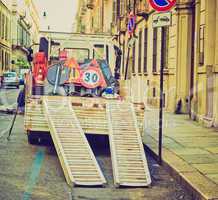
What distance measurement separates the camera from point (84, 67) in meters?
11.9

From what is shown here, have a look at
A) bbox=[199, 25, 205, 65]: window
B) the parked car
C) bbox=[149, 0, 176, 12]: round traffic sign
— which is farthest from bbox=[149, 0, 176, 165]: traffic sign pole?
the parked car

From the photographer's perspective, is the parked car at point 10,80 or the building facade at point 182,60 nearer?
the building facade at point 182,60

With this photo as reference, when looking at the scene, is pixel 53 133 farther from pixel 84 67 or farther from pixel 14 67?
pixel 14 67

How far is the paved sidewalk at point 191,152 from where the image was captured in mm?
6617

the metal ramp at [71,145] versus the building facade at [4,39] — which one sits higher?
the building facade at [4,39]

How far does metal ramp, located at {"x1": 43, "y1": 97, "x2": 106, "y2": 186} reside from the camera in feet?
22.8

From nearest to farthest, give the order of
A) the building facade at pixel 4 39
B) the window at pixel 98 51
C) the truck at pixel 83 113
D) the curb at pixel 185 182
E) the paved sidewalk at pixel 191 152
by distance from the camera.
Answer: the curb at pixel 185 182 → the paved sidewalk at pixel 191 152 → the truck at pixel 83 113 → the window at pixel 98 51 → the building facade at pixel 4 39

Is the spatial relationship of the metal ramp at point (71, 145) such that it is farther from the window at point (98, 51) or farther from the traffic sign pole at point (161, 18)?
the window at point (98, 51)

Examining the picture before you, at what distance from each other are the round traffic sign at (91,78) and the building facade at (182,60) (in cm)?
81

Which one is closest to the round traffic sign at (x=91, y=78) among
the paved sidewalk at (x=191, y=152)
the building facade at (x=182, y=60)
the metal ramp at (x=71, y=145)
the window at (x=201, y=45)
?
the building facade at (x=182, y=60)

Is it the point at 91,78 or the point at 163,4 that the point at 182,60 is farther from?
the point at 163,4

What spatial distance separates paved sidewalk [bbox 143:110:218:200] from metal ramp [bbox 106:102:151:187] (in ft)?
1.77

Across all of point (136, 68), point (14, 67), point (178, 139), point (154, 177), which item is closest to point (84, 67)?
point (178, 139)

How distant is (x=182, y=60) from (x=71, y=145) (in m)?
10.3
